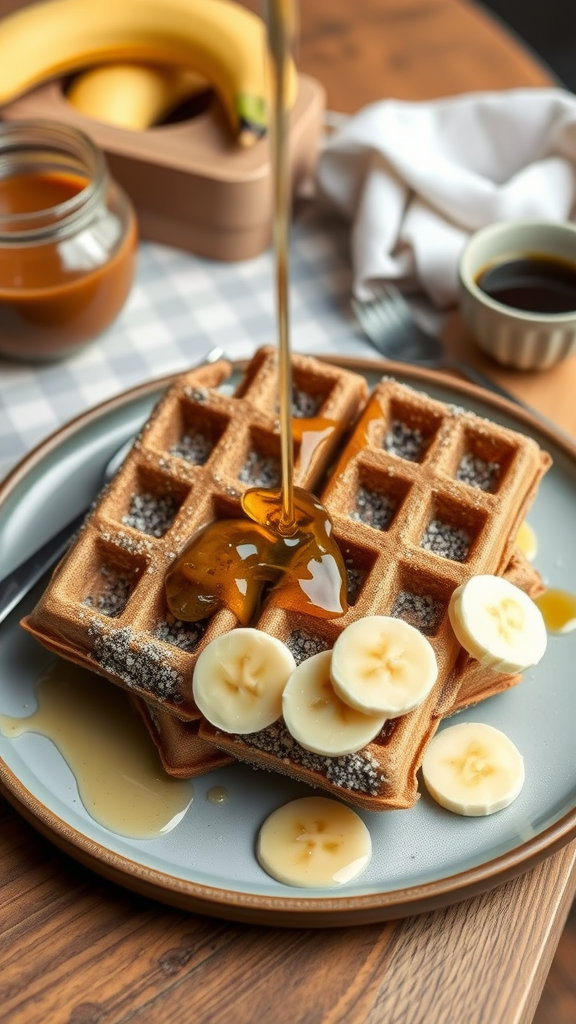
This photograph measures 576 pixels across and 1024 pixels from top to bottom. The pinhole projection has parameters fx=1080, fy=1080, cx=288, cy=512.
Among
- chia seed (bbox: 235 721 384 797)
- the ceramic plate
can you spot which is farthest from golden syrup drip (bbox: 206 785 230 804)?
chia seed (bbox: 235 721 384 797)

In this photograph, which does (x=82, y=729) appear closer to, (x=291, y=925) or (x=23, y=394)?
(x=291, y=925)

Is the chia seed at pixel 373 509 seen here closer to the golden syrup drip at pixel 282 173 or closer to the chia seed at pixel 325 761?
the golden syrup drip at pixel 282 173

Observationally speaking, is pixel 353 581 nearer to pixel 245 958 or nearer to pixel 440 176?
pixel 245 958

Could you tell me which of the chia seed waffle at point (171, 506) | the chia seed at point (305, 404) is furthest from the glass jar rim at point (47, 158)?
the chia seed at point (305, 404)

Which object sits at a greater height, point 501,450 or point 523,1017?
point 501,450

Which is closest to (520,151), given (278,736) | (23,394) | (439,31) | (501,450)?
(439,31)

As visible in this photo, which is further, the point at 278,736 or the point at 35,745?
the point at 35,745

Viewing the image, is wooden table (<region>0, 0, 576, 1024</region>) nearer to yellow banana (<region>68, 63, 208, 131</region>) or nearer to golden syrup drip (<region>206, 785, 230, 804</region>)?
golden syrup drip (<region>206, 785, 230, 804</region>)
